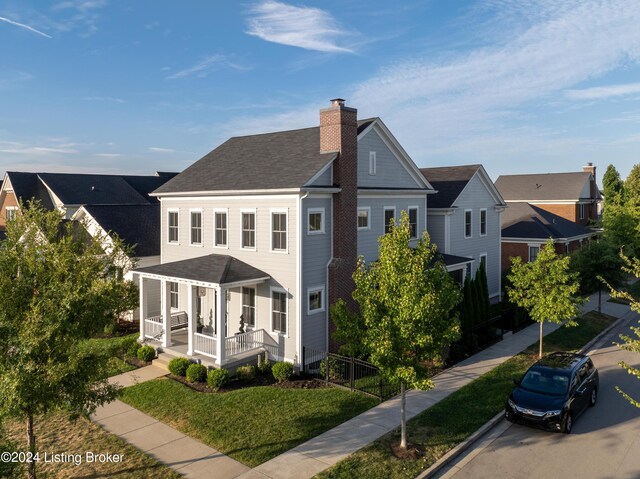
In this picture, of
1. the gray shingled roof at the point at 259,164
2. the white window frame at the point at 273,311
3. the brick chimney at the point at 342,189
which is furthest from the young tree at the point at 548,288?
the white window frame at the point at 273,311

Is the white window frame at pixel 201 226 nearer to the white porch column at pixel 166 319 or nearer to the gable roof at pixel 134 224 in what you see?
the white porch column at pixel 166 319

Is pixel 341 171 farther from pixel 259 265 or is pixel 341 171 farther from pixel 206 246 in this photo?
pixel 206 246

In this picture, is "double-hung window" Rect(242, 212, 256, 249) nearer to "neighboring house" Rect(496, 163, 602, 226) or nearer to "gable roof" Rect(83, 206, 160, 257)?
"gable roof" Rect(83, 206, 160, 257)

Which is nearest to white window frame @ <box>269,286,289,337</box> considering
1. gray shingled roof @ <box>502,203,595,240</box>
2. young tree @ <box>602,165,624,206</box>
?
gray shingled roof @ <box>502,203,595,240</box>

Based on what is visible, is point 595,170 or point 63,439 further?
point 595,170

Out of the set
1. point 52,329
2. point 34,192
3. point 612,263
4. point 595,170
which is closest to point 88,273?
point 52,329

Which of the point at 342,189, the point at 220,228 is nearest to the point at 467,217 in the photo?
the point at 342,189

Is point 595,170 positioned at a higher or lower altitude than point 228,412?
higher

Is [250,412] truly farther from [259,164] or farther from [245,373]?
[259,164]
